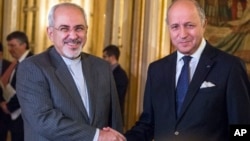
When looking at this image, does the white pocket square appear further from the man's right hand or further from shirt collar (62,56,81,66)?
shirt collar (62,56,81,66)

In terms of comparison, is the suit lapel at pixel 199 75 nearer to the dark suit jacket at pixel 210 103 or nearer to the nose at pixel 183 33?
the dark suit jacket at pixel 210 103

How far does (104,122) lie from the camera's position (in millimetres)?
3176

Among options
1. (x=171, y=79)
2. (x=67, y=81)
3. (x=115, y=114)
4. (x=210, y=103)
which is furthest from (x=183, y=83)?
(x=67, y=81)

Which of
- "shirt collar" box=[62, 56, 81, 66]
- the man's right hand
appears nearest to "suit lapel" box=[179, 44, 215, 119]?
the man's right hand

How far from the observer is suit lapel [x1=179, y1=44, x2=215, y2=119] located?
10.1ft

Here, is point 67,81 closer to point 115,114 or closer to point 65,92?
point 65,92

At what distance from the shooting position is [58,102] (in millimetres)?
3047

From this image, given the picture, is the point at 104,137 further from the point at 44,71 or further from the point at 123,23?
the point at 123,23

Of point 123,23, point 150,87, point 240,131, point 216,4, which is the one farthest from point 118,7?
point 240,131

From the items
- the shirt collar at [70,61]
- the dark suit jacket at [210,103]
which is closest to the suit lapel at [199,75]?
the dark suit jacket at [210,103]

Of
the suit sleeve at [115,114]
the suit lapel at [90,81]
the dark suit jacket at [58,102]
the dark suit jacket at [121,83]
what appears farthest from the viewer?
the dark suit jacket at [121,83]

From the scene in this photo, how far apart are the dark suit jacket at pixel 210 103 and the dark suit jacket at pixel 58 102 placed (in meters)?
0.34

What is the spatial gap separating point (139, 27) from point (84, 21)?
490 centimetres

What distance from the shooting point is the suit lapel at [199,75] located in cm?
307
